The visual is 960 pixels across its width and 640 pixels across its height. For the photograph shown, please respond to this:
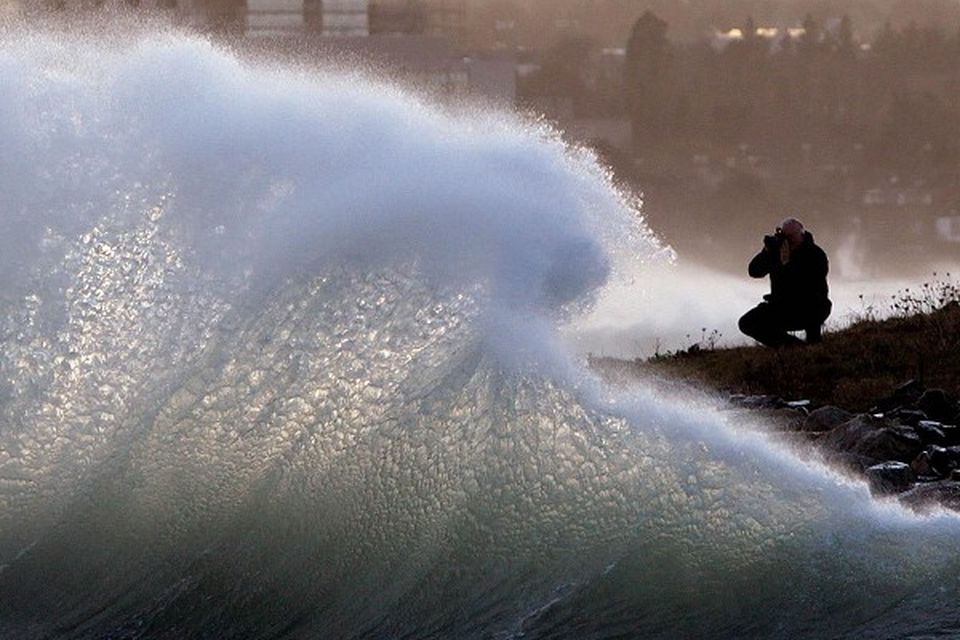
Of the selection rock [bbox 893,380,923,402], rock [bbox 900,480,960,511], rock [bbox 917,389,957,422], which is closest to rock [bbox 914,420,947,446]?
rock [bbox 917,389,957,422]

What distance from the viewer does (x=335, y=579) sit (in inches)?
479

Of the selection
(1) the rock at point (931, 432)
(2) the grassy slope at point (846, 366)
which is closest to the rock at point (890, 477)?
(1) the rock at point (931, 432)

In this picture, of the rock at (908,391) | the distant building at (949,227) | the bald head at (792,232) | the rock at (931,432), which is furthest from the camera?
the distant building at (949,227)

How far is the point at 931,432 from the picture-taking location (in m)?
16.3

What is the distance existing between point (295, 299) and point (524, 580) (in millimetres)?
2835

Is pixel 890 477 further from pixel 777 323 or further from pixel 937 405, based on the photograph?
pixel 777 323

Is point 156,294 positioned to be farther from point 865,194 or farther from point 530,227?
point 865,194

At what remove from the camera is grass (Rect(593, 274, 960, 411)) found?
64.3ft

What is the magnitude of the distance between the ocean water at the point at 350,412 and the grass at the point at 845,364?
530cm

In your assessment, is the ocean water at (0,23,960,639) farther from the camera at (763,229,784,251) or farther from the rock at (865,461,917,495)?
the camera at (763,229,784,251)

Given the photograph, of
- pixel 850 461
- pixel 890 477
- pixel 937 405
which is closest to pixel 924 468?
pixel 850 461

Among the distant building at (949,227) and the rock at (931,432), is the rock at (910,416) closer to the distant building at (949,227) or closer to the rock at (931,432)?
the rock at (931,432)

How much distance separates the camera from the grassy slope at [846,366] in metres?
19.6

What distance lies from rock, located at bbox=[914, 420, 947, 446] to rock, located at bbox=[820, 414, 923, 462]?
146mm
